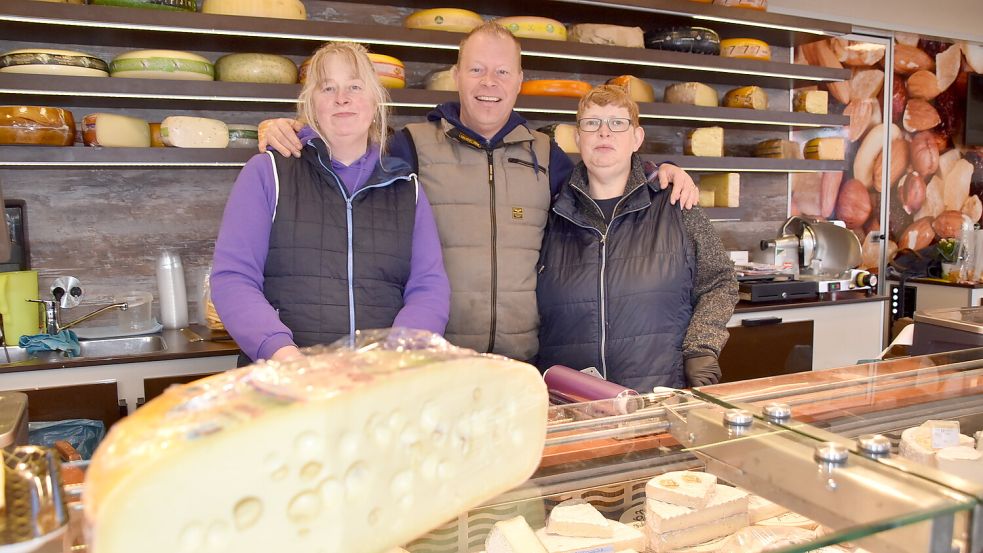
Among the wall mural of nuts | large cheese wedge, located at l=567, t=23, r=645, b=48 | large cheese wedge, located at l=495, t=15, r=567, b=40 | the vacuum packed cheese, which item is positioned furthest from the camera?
the wall mural of nuts

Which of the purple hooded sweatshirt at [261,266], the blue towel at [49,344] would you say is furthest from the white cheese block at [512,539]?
the blue towel at [49,344]

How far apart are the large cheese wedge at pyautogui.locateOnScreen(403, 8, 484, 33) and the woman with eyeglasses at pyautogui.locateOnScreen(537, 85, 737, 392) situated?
154cm

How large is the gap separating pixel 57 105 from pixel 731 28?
11.6 feet

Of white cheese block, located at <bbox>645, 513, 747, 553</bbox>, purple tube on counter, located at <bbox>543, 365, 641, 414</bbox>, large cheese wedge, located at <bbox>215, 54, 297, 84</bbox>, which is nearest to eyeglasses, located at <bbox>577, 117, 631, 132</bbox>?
purple tube on counter, located at <bbox>543, 365, 641, 414</bbox>

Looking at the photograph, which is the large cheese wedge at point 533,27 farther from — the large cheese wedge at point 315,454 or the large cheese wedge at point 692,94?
the large cheese wedge at point 315,454

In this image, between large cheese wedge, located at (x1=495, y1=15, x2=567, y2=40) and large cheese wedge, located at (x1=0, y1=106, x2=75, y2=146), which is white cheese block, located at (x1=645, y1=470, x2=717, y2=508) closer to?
large cheese wedge, located at (x1=0, y1=106, x2=75, y2=146)

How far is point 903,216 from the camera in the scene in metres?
5.52

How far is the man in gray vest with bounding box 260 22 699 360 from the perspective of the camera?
2.05 metres

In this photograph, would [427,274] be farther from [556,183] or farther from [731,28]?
[731,28]

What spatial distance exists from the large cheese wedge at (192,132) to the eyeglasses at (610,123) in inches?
68.6

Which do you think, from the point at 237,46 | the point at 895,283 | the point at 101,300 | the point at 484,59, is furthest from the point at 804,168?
the point at 101,300

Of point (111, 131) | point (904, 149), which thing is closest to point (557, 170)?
point (111, 131)

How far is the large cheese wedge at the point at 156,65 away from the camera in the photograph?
113 inches

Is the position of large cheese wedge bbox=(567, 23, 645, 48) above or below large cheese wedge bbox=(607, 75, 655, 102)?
above
